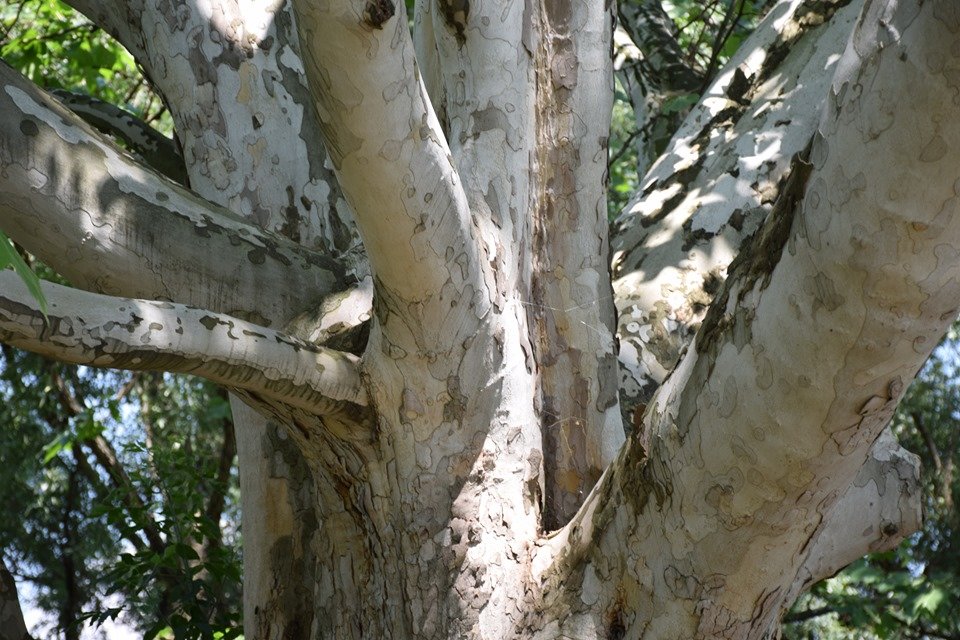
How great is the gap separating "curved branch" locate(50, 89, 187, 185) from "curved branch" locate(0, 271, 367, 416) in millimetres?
1319

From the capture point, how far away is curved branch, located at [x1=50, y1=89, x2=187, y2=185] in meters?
Result: 3.13

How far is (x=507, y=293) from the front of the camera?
2.28m

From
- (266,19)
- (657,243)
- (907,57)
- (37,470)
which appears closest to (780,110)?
(657,243)

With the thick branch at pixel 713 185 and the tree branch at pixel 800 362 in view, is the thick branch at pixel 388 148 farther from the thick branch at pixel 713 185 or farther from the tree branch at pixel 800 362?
the thick branch at pixel 713 185

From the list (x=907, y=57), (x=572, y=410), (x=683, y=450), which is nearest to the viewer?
(x=907, y=57)

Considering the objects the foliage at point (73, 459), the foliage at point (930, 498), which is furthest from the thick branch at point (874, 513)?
the foliage at point (73, 459)

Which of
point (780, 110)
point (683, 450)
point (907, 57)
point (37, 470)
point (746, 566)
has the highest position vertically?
point (37, 470)

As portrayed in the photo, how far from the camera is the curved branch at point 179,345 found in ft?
5.27

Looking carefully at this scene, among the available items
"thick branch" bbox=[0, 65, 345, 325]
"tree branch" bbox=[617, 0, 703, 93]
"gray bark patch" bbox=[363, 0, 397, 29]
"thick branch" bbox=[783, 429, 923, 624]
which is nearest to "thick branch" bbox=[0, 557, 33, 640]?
"thick branch" bbox=[0, 65, 345, 325]

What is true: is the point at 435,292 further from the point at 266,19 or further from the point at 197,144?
the point at 266,19

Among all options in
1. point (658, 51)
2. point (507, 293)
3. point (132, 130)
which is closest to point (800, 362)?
point (507, 293)

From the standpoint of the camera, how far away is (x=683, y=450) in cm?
175

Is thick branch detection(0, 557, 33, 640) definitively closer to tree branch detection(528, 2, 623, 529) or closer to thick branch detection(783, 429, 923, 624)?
tree branch detection(528, 2, 623, 529)

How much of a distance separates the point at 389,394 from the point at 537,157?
72cm
